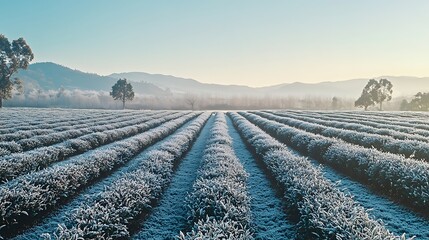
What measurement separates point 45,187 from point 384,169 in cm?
1082

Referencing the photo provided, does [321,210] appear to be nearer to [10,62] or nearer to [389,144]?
[389,144]

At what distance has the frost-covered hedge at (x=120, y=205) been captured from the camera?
614 centimetres

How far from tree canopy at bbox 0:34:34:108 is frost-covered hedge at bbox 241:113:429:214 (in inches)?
2475

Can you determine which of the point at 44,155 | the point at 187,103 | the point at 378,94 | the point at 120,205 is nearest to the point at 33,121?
the point at 44,155

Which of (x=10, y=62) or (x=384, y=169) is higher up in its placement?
(x=10, y=62)

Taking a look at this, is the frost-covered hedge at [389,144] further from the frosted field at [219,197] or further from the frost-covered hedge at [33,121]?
the frost-covered hedge at [33,121]

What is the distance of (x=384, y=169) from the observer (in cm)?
993

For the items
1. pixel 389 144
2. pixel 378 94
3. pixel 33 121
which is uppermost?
pixel 378 94

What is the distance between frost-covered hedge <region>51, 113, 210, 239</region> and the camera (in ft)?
20.2

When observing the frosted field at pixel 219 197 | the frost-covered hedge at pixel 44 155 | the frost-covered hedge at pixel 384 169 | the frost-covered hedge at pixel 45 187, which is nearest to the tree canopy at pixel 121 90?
the frost-covered hedge at pixel 44 155

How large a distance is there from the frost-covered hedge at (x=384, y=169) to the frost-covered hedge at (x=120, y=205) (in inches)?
289

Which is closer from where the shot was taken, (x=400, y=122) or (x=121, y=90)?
(x=400, y=122)

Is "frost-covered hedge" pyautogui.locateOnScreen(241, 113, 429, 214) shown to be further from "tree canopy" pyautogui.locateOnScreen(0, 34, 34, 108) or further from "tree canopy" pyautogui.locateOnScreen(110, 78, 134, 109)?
"tree canopy" pyautogui.locateOnScreen(110, 78, 134, 109)

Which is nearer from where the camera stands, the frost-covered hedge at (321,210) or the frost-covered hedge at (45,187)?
the frost-covered hedge at (321,210)
